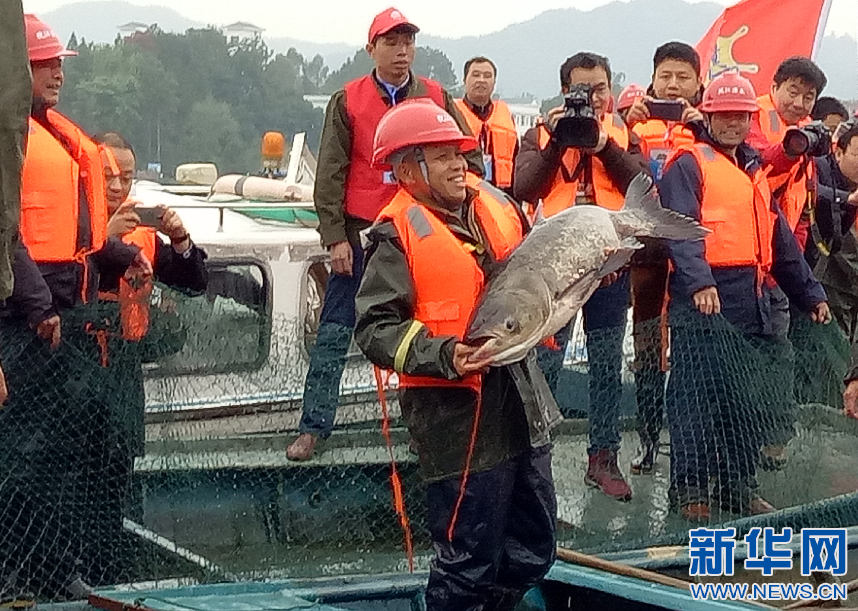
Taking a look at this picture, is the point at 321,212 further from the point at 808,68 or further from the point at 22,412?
the point at 808,68

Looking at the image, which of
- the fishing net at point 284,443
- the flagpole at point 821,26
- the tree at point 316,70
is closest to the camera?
the fishing net at point 284,443

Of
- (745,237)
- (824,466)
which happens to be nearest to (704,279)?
(745,237)

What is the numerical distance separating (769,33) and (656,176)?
15.6ft

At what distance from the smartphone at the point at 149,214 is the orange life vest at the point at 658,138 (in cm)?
248

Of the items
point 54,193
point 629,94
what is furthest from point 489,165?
point 54,193

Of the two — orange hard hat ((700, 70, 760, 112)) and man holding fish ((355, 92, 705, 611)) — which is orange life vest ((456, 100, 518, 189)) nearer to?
orange hard hat ((700, 70, 760, 112))

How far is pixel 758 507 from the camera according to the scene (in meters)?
5.74

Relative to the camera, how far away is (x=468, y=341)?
3.73 m

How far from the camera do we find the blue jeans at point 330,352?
5785 millimetres

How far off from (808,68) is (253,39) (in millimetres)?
27021

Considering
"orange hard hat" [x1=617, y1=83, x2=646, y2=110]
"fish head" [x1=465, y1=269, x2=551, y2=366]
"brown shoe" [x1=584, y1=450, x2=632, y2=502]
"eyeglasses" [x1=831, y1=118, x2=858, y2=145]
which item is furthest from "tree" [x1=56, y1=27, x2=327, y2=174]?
"fish head" [x1=465, y1=269, x2=551, y2=366]

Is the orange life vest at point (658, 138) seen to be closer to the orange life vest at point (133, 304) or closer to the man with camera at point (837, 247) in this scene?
the man with camera at point (837, 247)

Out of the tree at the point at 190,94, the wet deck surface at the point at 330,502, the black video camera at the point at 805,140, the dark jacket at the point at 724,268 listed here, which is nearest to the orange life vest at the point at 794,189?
the black video camera at the point at 805,140

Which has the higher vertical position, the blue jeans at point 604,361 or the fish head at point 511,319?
the fish head at point 511,319
